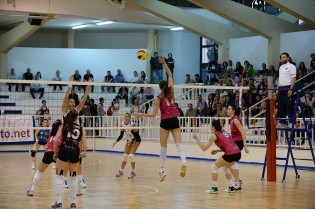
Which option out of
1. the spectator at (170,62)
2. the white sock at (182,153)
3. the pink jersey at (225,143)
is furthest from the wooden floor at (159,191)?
the spectator at (170,62)

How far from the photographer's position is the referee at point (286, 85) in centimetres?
1691

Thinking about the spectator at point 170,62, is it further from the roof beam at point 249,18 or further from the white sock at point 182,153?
the white sock at point 182,153

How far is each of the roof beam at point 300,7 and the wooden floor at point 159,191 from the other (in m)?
7.96

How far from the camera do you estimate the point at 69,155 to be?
39.1 feet

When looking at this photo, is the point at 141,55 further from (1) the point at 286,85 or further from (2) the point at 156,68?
(2) the point at 156,68

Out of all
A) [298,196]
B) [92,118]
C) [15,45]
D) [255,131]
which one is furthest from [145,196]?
[15,45]

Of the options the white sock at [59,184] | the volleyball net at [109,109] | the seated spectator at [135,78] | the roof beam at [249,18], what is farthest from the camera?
the seated spectator at [135,78]

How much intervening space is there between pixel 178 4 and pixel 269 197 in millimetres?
22857

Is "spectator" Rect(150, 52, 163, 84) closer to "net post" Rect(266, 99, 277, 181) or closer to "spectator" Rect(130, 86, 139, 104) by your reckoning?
"spectator" Rect(130, 86, 139, 104)

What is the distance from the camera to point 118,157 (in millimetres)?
27250

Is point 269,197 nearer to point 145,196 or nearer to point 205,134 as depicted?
point 145,196

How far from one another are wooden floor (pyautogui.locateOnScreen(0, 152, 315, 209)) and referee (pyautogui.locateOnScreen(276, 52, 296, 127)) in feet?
6.33

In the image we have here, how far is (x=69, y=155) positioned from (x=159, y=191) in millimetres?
3919

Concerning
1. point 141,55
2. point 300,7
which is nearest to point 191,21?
point 300,7
